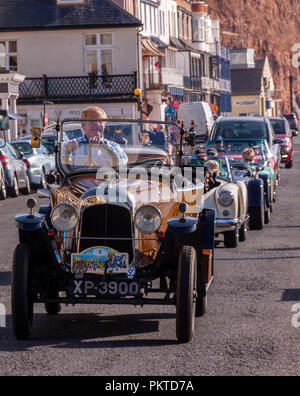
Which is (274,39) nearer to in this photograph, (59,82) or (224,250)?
(59,82)

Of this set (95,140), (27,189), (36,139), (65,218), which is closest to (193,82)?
(27,189)

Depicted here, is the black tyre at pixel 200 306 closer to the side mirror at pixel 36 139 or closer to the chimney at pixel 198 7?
the side mirror at pixel 36 139

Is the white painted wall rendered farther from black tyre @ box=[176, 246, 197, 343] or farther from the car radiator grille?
black tyre @ box=[176, 246, 197, 343]

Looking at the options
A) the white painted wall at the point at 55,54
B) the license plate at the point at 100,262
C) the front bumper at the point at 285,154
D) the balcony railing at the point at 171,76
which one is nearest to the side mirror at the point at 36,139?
the license plate at the point at 100,262

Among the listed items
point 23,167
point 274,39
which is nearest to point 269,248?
point 23,167

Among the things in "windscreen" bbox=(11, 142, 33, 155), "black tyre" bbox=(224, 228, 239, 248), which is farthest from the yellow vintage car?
"windscreen" bbox=(11, 142, 33, 155)

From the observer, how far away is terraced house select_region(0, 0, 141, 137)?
5484 centimetres

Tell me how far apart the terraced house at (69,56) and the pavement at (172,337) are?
4298cm

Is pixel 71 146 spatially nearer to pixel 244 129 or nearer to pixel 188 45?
pixel 244 129

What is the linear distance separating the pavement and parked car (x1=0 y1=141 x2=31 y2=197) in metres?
14.3

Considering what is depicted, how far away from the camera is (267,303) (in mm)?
10195

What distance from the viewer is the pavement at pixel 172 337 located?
7434mm

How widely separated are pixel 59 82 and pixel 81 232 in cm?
4785

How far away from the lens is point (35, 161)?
30000 millimetres
